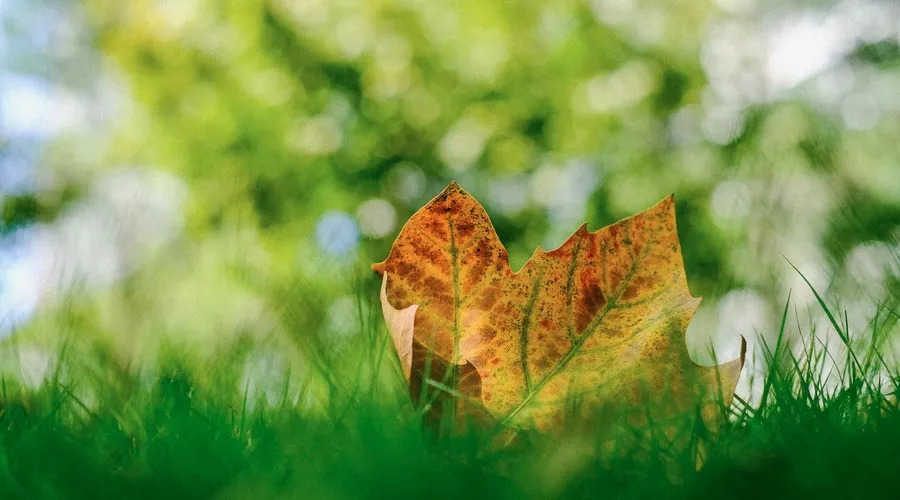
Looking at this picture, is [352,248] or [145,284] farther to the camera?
[145,284]

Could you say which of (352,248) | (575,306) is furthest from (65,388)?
(575,306)

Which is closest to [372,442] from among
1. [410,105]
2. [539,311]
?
[539,311]

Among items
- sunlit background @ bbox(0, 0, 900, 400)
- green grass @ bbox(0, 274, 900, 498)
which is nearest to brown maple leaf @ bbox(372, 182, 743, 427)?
green grass @ bbox(0, 274, 900, 498)

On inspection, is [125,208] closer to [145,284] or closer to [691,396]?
[145,284]

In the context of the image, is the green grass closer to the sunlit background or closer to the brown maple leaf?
the brown maple leaf

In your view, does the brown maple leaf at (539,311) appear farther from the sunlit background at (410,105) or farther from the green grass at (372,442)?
the sunlit background at (410,105)

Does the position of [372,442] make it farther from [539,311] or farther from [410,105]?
[410,105]
